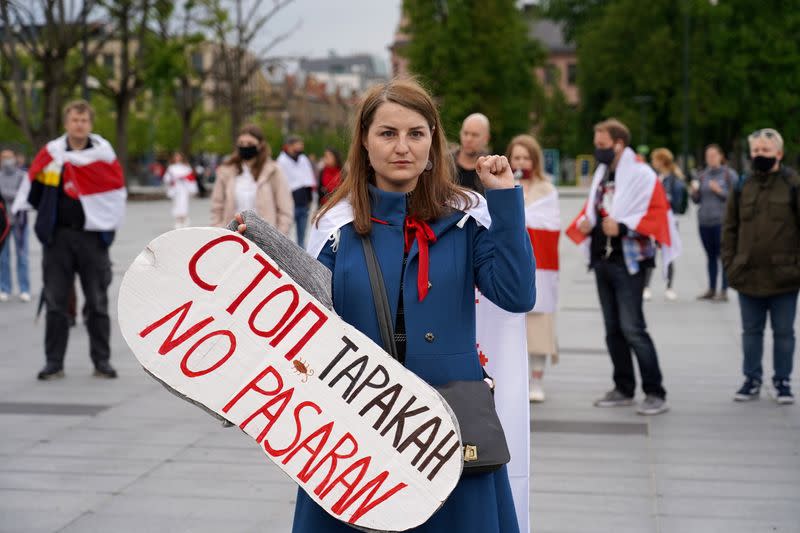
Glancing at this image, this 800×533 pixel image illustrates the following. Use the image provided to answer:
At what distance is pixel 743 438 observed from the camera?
6.72 m

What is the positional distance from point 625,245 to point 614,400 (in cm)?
103

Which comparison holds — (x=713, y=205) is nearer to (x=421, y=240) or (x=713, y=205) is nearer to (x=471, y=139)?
(x=471, y=139)

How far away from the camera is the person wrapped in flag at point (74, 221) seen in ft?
28.0

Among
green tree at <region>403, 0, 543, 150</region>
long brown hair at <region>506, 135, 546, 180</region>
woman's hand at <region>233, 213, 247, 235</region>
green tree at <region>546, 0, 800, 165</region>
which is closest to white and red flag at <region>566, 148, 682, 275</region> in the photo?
long brown hair at <region>506, 135, 546, 180</region>

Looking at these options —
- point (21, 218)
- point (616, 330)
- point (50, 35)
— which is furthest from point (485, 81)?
point (616, 330)

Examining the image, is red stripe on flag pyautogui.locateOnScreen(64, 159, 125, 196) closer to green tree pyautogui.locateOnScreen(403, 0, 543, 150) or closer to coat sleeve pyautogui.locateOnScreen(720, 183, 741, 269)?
coat sleeve pyautogui.locateOnScreen(720, 183, 741, 269)

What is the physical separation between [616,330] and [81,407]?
3462 millimetres

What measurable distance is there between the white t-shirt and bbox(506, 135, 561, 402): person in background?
7.22 feet

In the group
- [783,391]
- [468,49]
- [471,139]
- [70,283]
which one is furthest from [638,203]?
[468,49]

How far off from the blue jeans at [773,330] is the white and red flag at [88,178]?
447 cm

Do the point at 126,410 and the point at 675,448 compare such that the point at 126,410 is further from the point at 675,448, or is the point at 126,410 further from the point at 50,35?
the point at 50,35

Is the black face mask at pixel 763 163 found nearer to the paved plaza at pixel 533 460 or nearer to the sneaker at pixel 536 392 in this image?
Result: the paved plaza at pixel 533 460

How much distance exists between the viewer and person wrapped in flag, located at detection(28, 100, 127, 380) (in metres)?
8.54

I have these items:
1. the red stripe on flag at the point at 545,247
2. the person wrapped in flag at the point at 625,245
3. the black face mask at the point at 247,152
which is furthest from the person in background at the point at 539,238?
the black face mask at the point at 247,152
